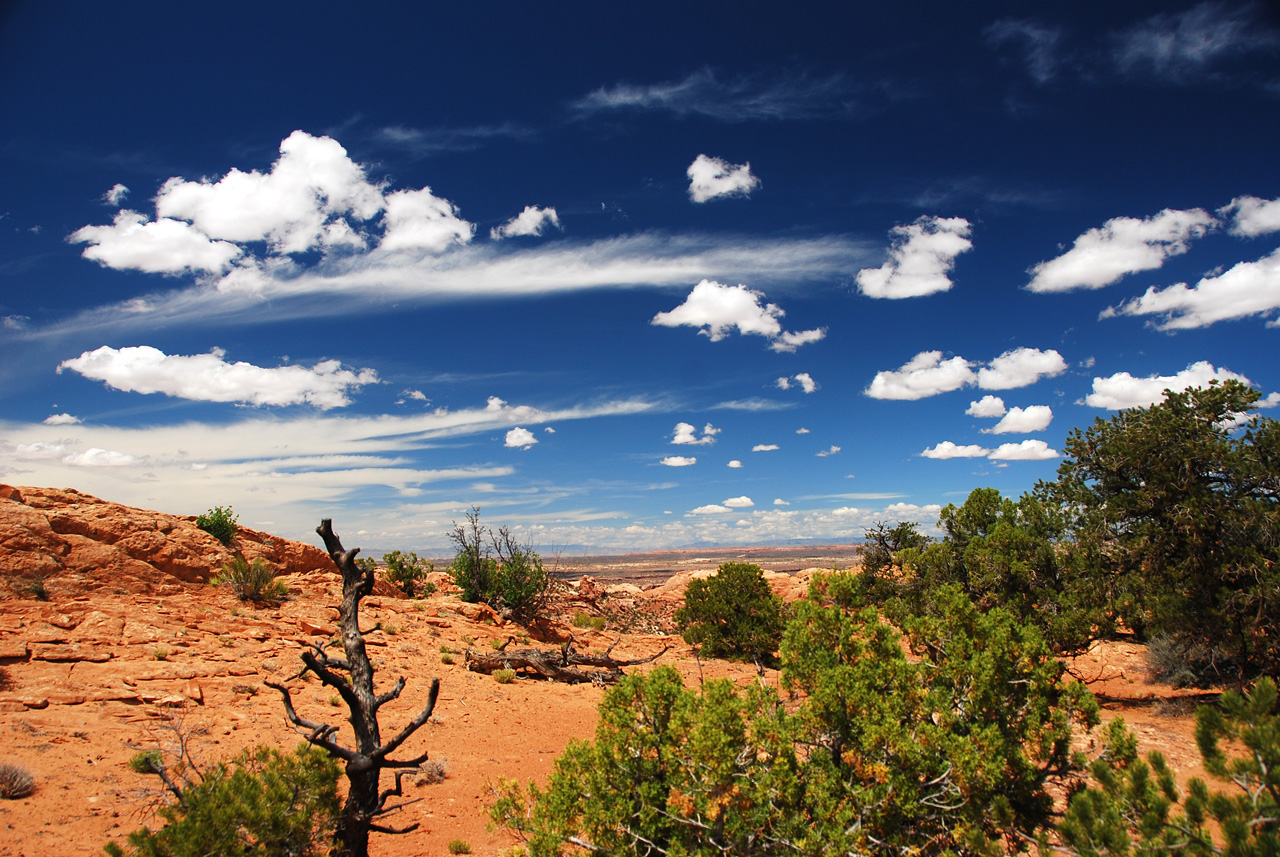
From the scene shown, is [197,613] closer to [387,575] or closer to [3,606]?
[3,606]

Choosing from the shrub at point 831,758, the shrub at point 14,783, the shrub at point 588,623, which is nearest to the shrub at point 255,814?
the shrub at point 831,758

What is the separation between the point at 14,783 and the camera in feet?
21.7

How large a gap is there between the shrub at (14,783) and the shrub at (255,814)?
11.8ft

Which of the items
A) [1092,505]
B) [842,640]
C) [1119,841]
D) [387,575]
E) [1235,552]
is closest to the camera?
[1119,841]

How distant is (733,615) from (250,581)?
14.7 meters

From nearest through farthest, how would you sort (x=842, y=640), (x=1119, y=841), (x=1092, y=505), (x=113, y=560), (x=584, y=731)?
(x=1119, y=841) < (x=842, y=640) < (x=584, y=731) < (x=1092, y=505) < (x=113, y=560)

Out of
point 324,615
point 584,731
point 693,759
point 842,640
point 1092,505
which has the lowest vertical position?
point 584,731

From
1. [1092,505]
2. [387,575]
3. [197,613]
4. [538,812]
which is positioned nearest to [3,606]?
[197,613]

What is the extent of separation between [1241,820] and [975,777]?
5.29 feet

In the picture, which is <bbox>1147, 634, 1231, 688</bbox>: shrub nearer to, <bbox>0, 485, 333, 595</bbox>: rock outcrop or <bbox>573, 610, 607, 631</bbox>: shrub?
<bbox>573, 610, 607, 631</bbox>: shrub

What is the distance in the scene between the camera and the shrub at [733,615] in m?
18.5

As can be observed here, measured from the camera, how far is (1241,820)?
3232 mm

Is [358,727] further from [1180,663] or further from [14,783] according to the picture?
[1180,663]

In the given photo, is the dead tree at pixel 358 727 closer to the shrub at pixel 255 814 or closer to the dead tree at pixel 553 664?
the shrub at pixel 255 814
